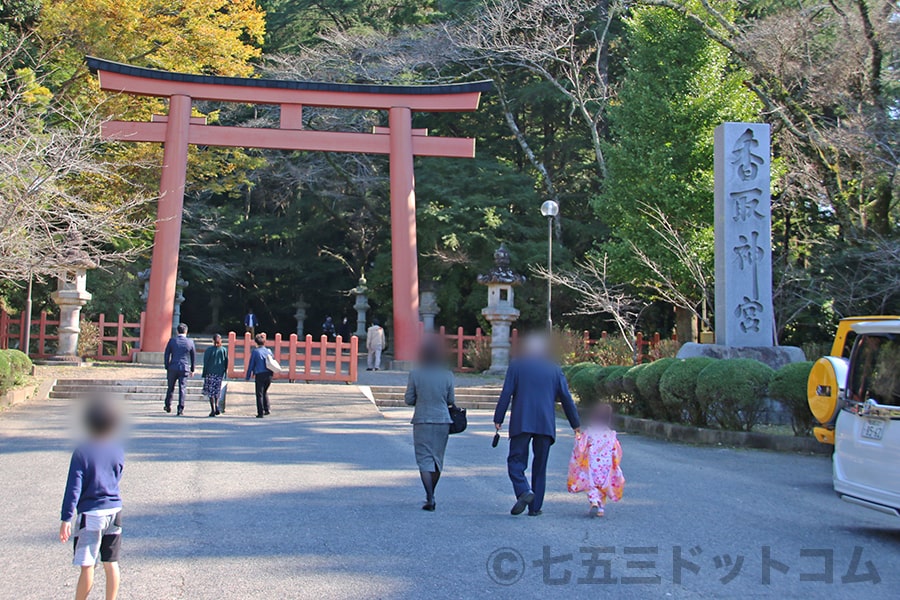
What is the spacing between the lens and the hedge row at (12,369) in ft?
45.8

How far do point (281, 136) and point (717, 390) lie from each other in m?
14.9

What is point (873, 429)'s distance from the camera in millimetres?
6562

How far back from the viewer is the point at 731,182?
14.4 m

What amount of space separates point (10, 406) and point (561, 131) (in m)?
24.2

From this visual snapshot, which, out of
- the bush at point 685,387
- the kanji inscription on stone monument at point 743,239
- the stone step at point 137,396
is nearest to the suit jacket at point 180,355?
the stone step at point 137,396

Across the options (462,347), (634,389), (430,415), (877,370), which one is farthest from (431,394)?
(462,347)

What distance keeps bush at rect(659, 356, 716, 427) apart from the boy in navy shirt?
9513mm

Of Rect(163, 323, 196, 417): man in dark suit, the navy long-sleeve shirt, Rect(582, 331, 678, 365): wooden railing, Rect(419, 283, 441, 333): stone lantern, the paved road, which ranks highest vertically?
Rect(419, 283, 441, 333): stone lantern

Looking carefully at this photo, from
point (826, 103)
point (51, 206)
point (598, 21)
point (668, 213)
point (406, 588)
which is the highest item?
point (598, 21)

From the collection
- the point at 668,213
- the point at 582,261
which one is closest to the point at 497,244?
the point at 582,261

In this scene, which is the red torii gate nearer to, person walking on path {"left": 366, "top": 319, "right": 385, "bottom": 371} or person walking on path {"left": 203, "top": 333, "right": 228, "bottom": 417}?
person walking on path {"left": 366, "top": 319, "right": 385, "bottom": 371}

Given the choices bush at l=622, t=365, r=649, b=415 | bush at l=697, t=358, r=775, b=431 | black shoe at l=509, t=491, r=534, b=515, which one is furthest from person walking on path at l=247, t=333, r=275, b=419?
black shoe at l=509, t=491, r=534, b=515

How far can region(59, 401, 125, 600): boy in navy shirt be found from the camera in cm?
428

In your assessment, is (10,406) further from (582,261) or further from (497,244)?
(582,261)
